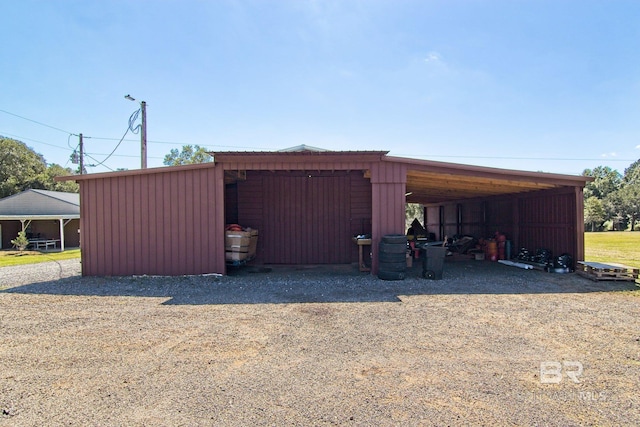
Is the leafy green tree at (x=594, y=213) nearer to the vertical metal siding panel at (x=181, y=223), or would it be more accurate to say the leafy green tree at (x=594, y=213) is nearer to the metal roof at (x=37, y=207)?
the vertical metal siding panel at (x=181, y=223)

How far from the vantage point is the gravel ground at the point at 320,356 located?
8.26 ft

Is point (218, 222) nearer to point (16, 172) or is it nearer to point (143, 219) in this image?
point (143, 219)

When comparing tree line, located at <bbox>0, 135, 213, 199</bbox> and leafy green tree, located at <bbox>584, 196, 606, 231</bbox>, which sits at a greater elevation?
tree line, located at <bbox>0, 135, 213, 199</bbox>

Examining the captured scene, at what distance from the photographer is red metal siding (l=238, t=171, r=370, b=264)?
10.1 m

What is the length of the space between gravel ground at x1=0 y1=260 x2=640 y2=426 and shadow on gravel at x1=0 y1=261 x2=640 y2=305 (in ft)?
0.28

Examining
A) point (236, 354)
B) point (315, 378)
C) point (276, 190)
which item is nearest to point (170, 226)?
point (276, 190)

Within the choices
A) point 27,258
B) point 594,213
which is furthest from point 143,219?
point 594,213

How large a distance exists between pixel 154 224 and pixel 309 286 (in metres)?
4.01

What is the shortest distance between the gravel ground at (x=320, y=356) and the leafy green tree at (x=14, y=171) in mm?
27313

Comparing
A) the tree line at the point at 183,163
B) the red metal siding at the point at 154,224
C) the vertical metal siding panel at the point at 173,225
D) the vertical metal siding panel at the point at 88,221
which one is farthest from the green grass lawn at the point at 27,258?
the vertical metal siding panel at the point at 173,225

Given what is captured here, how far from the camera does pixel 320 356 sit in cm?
352

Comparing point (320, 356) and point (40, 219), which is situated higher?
point (40, 219)

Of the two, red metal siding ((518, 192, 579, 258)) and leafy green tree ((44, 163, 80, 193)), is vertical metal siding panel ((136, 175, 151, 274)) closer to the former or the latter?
red metal siding ((518, 192, 579, 258))

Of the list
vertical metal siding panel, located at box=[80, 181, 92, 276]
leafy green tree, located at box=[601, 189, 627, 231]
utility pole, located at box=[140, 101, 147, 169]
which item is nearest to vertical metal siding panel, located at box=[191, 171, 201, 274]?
vertical metal siding panel, located at box=[80, 181, 92, 276]
